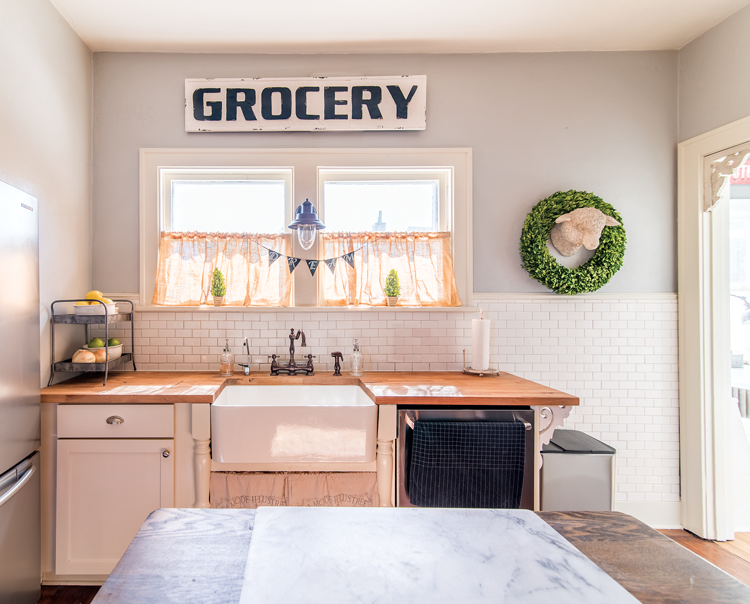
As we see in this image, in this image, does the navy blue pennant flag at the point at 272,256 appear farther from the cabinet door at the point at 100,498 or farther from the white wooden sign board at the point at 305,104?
the cabinet door at the point at 100,498

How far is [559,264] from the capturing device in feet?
8.41

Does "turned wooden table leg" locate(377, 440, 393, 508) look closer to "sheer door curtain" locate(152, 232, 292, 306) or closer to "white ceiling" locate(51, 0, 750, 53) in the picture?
"sheer door curtain" locate(152, 232, 292, 306)

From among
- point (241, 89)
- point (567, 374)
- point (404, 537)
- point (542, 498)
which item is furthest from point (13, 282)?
point (567, 374)

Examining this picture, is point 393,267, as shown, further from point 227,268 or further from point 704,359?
point 704,359

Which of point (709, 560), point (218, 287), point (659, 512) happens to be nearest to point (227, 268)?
point (218, 287)

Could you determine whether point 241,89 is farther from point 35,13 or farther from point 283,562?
point 283,562

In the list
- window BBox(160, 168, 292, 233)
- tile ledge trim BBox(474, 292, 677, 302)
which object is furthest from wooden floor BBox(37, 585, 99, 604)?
tile ledge trim BBox(474, 292, 677, 302)

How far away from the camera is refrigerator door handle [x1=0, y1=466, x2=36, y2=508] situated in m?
1.60

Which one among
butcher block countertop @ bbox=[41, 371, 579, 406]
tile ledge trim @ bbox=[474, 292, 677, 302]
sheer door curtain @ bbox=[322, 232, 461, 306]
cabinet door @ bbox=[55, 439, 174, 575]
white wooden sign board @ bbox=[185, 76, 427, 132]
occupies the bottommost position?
cabinet door @ bbox=[55, 439, 174, 575]

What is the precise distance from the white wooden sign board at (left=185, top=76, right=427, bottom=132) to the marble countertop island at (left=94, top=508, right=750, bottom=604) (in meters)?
2.42

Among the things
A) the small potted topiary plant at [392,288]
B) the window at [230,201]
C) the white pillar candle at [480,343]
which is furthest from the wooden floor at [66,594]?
the white pillar candle at [480,343]

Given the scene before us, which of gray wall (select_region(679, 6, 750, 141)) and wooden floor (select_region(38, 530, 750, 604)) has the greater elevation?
gray wall (select_region(679, 6, 750, 141))

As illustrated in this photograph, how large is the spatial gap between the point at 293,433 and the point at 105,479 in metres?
0.93

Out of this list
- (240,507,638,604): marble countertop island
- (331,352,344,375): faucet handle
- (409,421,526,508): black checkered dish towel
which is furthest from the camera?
(331,352,344,375): faucet handle
